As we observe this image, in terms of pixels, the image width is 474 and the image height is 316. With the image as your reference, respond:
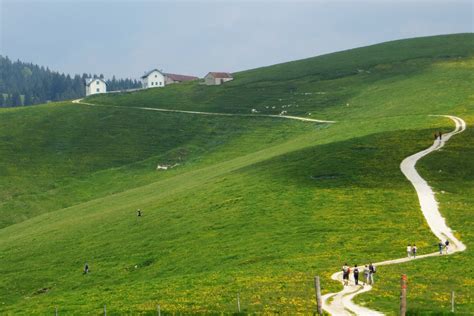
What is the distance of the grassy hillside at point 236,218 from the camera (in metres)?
58.4

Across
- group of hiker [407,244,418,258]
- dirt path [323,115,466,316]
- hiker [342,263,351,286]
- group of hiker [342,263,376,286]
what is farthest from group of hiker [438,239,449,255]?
hiker [342,263,351,286]

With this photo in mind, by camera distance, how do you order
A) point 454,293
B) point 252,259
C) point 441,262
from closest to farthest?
point 454,293
point 441,262
point 252,259

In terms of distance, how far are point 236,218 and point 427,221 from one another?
21.2 metres

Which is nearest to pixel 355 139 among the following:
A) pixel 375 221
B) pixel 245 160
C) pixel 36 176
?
pixel 245 160

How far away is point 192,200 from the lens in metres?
99.7

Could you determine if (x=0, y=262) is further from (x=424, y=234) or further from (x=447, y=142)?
(x=447, y=142)

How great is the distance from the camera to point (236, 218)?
284ft

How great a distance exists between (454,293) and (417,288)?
2760mm

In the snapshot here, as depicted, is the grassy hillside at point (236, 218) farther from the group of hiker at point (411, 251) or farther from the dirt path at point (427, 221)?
the group of hiker at point (411, 251)

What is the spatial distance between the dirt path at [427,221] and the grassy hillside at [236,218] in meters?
1.05

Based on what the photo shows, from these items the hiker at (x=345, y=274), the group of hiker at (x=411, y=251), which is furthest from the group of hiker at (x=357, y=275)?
the group of hiker at (x=411, y=251)

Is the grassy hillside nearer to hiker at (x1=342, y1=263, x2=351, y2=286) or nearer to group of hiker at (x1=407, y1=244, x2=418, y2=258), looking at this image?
hiker at (x1=342, y1=263, x2=351, y2=286)

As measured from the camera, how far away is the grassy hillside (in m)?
58.4

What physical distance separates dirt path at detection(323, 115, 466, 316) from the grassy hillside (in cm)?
105
